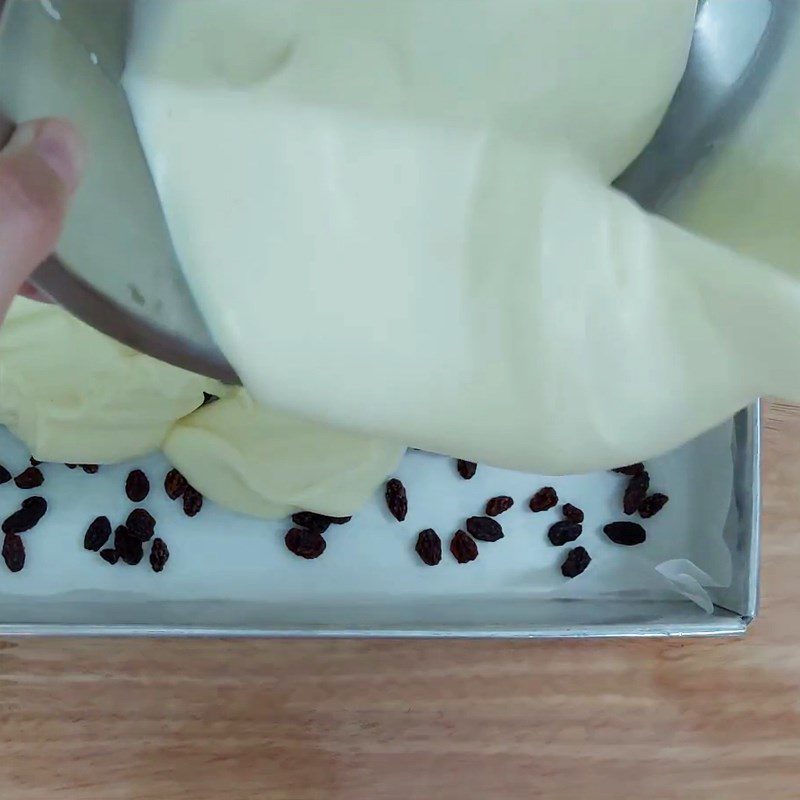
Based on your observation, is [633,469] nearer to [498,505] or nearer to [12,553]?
[498,505]

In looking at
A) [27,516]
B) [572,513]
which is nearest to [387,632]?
[572,513]

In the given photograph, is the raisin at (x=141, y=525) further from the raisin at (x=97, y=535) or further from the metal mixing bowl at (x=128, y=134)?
the metal mixing bowl at (x=128, y=134)

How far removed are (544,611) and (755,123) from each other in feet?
1.28

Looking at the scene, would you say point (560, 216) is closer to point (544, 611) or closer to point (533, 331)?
point (533, 331)

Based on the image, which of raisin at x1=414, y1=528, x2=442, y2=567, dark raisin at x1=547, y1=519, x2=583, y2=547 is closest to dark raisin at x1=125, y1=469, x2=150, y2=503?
raisin at x1=414, y1=528, x2=442, y2=567

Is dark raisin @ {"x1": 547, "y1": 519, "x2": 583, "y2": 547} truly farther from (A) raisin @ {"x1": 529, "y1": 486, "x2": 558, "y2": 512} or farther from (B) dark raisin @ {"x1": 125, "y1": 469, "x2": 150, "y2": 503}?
(B) dark raisin @ {"x1": 125, "y1": 469, "x2": 150, "y2": 503}

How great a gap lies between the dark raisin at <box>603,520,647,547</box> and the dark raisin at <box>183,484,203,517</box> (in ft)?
1.09

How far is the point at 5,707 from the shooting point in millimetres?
638

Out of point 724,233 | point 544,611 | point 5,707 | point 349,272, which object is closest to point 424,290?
point 349,272

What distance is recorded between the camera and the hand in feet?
0.90

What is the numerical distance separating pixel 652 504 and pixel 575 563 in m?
0.08

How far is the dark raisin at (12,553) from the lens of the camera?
0.66 m

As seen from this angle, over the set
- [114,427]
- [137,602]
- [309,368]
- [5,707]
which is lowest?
[5,707]

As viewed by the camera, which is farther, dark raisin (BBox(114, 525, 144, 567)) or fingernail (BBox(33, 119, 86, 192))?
dark raisin (BBox(114, 525, 144, 567))
